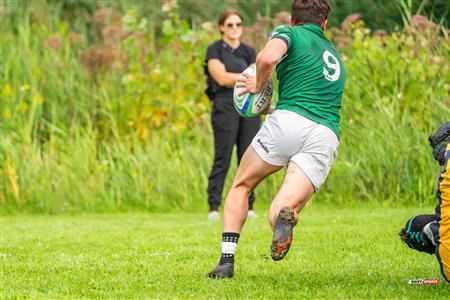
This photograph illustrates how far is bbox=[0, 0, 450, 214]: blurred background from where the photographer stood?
12.3 metres

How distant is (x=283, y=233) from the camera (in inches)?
221

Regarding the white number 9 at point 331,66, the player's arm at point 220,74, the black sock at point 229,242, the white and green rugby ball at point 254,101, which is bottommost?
the black sock at point 229,242

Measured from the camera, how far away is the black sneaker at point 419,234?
578cm

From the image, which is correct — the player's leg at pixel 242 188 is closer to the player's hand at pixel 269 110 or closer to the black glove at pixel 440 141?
the player's hand at pixel 269 110

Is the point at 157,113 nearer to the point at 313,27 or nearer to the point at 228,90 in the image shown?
the point at 228,90

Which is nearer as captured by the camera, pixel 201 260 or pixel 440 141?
pixel 440 141

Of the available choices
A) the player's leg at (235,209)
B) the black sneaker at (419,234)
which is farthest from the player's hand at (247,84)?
the black sneaker at (419,234)

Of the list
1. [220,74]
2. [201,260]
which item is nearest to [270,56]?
[201,260]

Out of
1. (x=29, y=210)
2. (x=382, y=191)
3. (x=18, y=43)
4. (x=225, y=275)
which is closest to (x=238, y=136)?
(x=382, y=191)

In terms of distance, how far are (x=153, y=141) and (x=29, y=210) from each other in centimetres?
186

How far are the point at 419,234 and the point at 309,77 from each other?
1.05 metres

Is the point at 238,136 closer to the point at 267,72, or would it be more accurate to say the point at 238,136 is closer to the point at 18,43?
the point at 267,72

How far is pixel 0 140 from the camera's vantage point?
1310 centimetres

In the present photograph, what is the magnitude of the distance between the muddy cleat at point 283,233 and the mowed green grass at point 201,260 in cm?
22
